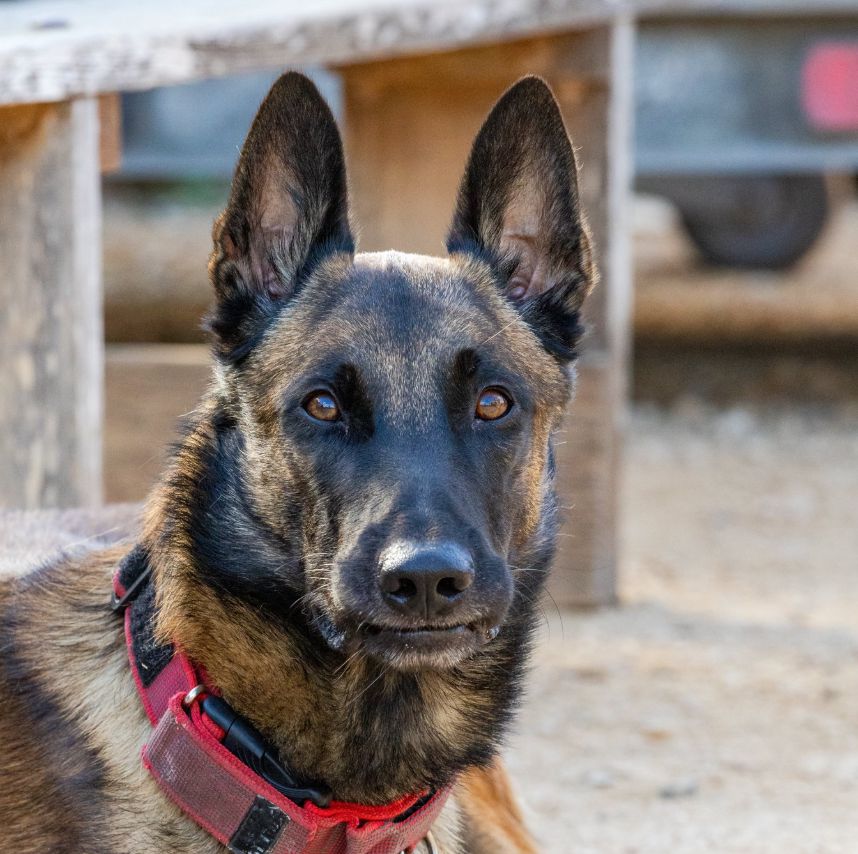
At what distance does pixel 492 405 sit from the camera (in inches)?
109

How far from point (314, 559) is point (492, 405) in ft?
1.47

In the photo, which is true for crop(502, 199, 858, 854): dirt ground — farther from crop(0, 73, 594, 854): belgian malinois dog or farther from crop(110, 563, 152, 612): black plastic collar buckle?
crop(110, 563, 152, 612): black plastic collar buckle

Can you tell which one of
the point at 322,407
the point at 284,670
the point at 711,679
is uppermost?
Answer: the point at 322,407

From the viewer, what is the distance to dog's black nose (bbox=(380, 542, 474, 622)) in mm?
2396

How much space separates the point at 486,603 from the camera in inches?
99.2

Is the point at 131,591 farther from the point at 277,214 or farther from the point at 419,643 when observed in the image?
the point at 277,214

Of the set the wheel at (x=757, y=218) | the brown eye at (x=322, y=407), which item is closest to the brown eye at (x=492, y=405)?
the brown eye at (x=322, y=407)

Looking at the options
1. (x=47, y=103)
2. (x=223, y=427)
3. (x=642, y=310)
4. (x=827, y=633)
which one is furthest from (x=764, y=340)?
(x=223, y=427)

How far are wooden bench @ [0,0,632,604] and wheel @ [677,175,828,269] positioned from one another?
3.45 meters

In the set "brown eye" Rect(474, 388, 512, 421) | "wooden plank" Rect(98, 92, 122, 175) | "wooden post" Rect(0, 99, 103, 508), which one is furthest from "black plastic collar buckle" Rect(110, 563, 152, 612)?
→ "wooden plank" Rect(98, 92, 122, 175)

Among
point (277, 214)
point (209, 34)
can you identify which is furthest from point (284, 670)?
point (209, 34)

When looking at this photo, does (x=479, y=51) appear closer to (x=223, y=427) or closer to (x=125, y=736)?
(x=223, y=427)

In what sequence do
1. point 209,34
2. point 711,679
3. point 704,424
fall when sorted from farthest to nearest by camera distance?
point 704,424 → point 711,679 → point 209,34

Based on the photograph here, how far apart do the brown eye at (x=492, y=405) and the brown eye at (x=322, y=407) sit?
0.27m
